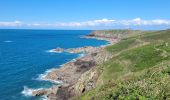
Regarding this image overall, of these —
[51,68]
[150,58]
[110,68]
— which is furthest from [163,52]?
[51,68]

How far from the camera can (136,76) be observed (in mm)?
55188

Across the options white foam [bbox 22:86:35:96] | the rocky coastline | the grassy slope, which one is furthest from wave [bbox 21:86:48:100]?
the grassy slope

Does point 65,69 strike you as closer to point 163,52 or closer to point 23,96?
point 23,96

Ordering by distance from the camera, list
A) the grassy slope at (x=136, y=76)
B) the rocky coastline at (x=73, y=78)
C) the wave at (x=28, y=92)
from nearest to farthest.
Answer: the grassy slope at (x=136, y=76) < the rocky coastline at (x=73, y=78) < the wave at (x=28, y=92)

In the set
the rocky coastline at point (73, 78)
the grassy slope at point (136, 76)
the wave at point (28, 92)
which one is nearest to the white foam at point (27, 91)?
the wave at point (28, 92)

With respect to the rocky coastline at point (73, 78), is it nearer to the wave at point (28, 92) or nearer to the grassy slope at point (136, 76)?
the wave at point (28, 92)

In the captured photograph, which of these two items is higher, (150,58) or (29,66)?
(150,58)

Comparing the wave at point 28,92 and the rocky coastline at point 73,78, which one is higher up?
the rocky coastline at point 73,78

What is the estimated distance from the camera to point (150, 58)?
80.9 m

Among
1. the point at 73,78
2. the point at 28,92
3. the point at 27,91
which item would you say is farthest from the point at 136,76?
the point at 73,78

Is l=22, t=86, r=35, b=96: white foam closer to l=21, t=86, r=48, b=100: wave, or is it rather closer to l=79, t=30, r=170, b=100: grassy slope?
l=21, t=86, r=48, b=100: wave

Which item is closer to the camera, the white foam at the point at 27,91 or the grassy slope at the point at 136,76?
the grassy slope at the point at 136,76

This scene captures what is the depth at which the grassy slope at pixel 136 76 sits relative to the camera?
37000 mm

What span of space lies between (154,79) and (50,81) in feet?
207
